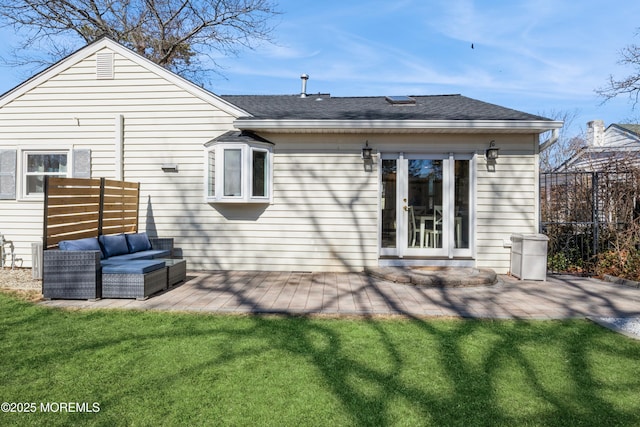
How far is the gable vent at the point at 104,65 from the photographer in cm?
699

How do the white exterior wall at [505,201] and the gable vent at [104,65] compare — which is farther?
the gable vent at [104,65]

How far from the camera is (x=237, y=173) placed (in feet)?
21.6

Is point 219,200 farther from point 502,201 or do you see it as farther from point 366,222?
point 502,201

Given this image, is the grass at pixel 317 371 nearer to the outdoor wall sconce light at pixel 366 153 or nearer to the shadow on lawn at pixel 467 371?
the shadow on lawn at pixel 467 371

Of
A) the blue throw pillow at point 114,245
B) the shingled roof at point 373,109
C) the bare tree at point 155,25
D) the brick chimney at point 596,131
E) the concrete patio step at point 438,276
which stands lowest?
the concrete patio step at point 438,276

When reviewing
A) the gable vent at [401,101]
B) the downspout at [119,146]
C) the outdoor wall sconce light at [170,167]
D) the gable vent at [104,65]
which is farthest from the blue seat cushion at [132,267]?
the gable vent at [401,101]

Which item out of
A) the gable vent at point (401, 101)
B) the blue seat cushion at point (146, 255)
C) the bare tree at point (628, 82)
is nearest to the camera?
the blue seat cushion at point (146, 255)

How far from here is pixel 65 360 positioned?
2912mm

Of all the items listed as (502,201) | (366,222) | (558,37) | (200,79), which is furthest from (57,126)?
(558,37)

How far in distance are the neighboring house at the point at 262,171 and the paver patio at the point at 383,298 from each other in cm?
84

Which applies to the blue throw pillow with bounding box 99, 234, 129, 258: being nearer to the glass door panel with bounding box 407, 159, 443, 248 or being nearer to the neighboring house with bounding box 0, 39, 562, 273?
the neighboring house with bounding box 0, 39, 562, 273

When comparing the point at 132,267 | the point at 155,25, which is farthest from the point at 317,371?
the point at 155,25

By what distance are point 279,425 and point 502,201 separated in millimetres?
6080

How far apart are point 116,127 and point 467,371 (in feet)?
23.9
